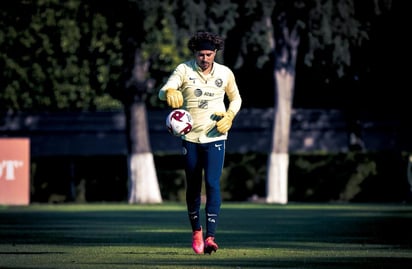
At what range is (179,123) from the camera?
50.6 ft

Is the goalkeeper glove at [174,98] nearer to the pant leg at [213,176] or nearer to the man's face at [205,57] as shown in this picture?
the man's face at [205,57]

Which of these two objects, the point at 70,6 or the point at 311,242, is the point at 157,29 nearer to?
the point at 70,6

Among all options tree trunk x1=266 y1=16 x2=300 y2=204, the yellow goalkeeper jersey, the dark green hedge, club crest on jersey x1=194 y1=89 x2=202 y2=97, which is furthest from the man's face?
the dark green hedge

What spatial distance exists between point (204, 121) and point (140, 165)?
24.5m

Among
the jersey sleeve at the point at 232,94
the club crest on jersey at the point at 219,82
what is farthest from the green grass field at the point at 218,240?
the club crest on jersey at the point at 219,82

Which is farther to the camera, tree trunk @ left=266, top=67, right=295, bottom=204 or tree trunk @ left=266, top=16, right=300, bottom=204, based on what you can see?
tree trunk @ left=266, top=67, right=295, bottom=204

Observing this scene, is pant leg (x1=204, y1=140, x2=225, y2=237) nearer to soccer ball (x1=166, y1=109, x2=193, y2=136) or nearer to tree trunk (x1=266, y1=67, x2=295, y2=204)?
soccer ball (x1=166, y1=109, x2=193, y2=136)

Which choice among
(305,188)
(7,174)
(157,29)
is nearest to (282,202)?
(305,188)

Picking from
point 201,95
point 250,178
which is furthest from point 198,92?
point 250,178

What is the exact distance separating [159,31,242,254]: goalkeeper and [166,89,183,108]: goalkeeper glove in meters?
0.16

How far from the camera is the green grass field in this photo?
14.5 metres

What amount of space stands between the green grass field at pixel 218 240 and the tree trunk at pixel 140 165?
914cm

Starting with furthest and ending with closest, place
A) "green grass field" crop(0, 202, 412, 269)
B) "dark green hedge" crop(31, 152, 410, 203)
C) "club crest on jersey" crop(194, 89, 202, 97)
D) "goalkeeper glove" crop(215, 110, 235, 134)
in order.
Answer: "dark green hedge" crop(31, 152, 410, 203), "club crest on jersey" crop(194, 89, 202, 97), "goalkeeper glove" crop(215, 110, 235, 134), "green grass field" crop(0, 202, 412, 269)

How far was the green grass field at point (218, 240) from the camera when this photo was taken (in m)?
14.5
